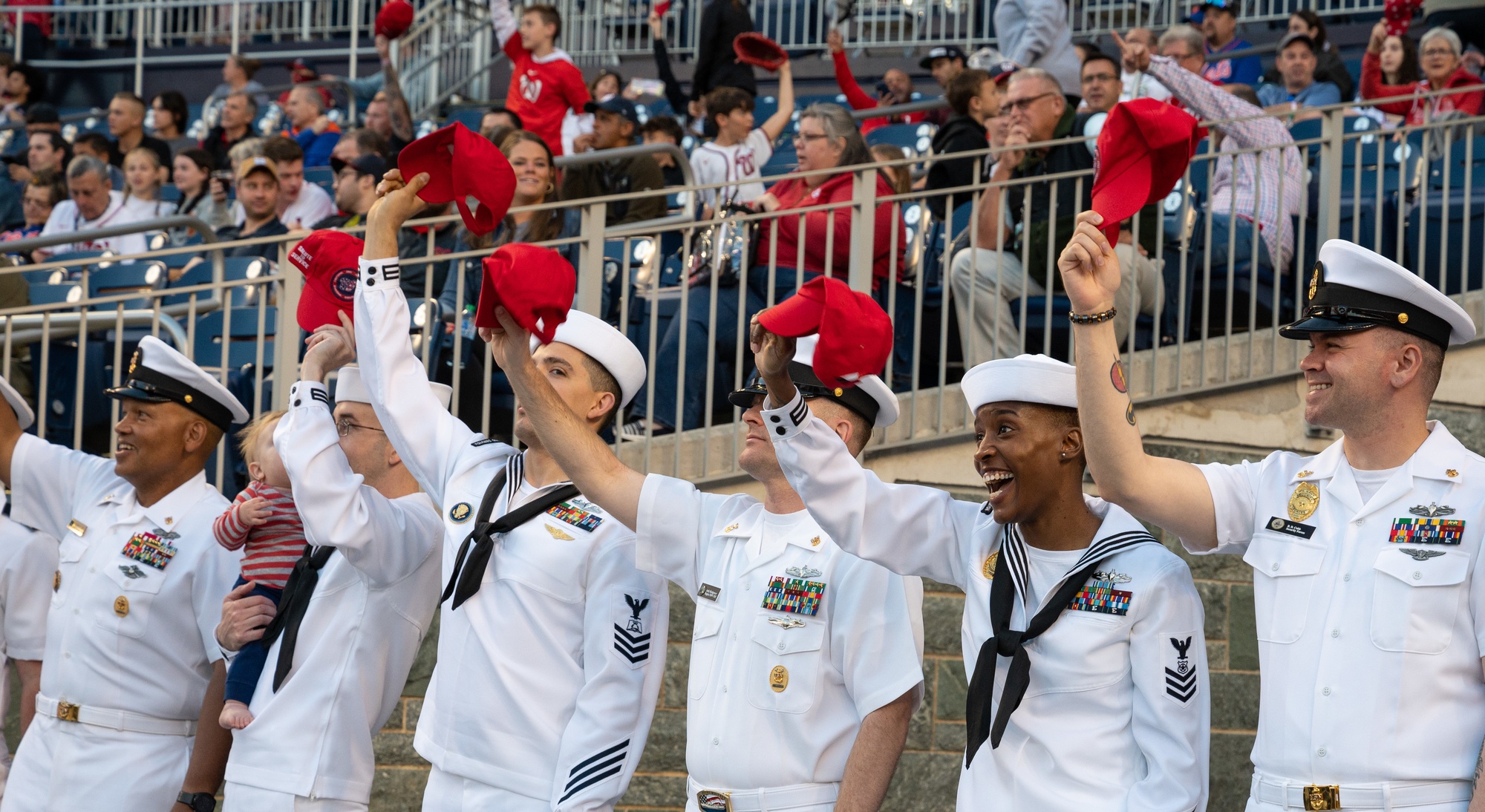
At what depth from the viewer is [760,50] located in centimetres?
1041

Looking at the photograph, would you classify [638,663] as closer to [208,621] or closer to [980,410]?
[980,410]

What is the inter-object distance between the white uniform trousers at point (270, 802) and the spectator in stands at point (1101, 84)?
486cm

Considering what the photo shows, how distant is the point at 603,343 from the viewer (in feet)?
14.4

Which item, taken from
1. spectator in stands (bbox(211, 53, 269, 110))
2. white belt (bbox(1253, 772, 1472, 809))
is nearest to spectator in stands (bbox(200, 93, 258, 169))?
spectator in stands (bbox(211, 53, 269, 110))

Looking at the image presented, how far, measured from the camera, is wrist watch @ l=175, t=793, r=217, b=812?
14.6ft

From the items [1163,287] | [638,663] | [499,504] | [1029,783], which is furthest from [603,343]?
[1163,287]

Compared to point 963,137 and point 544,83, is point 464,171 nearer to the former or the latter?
point 963,137

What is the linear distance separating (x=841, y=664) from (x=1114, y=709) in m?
0.65

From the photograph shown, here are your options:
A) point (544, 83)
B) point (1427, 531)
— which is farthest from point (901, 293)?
point (544, 83)

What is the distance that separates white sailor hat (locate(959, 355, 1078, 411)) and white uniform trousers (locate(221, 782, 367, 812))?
194 cm

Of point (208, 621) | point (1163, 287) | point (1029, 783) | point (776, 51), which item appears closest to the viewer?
point (1029, 783)

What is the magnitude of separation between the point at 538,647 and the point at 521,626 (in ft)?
0.21

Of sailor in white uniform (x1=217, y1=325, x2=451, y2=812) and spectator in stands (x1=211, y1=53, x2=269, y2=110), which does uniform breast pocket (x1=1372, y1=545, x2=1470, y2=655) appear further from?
spectator in stands (x1=211, y1=53, x2=269, y2=110)

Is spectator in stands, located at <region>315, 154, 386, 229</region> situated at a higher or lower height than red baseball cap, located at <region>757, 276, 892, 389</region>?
higher
